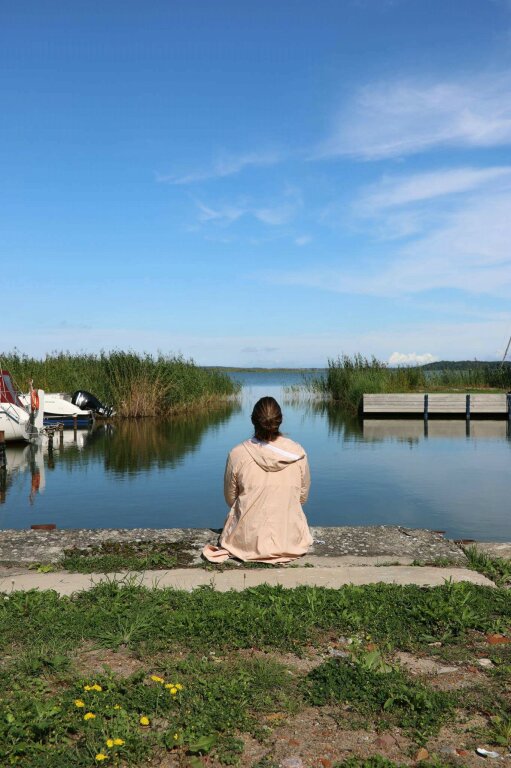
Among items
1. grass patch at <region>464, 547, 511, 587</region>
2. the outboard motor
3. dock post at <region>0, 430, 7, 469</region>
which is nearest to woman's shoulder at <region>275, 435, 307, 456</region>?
grass patch at <region>464, 547, 511, 587</region>

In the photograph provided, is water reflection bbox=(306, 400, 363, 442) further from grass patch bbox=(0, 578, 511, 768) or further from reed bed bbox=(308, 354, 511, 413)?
grass patch bbox=(0, 578, 511, 768)

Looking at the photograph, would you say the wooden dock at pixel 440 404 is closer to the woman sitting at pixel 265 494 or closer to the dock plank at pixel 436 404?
the dock plank at pixel 436 404

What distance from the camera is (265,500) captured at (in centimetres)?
597

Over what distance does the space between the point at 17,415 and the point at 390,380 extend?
1963cm

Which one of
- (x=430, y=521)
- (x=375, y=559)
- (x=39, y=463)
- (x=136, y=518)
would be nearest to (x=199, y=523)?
(x=136, y=518)

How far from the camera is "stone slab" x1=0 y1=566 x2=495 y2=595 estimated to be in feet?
17.8

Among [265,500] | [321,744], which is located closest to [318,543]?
[265,500]

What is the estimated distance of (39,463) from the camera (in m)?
19.1

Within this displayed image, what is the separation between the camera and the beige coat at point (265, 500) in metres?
5.98

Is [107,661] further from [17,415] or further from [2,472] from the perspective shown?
[17,415]

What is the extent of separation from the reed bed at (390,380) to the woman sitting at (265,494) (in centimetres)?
2712

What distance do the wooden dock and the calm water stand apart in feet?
8.28

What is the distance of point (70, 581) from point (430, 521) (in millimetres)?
7227

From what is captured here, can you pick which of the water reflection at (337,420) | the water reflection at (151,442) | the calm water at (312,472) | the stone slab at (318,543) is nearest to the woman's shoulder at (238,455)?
the stone slab at (318,543)
